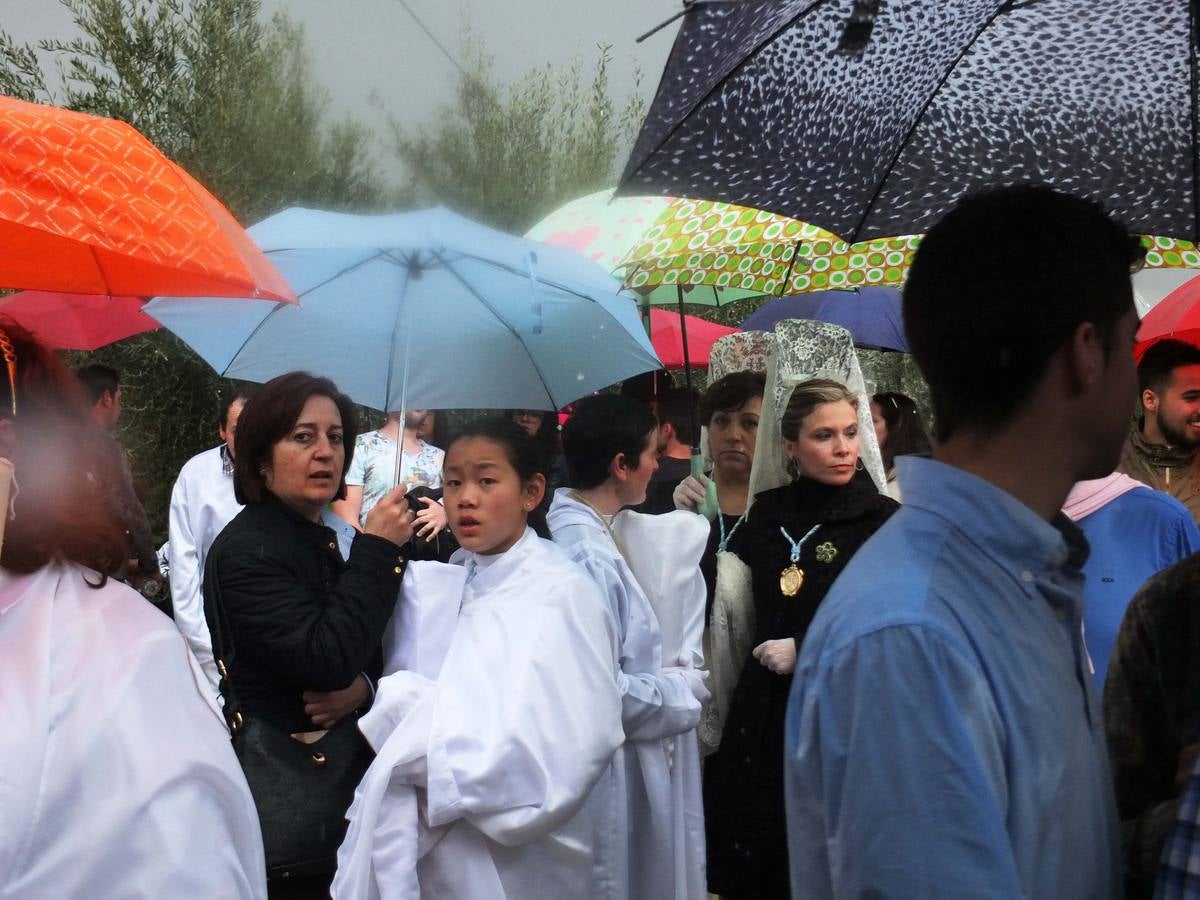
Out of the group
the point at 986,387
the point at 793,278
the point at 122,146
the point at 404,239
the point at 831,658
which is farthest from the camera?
the point at 793,278

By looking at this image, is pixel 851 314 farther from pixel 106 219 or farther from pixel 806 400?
pixel 106 219

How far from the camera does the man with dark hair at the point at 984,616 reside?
1.41 meters

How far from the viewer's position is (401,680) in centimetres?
343

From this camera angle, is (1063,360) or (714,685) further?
(714,685)

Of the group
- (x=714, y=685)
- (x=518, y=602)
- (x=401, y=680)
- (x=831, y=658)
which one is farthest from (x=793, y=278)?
(x=831, y=658)

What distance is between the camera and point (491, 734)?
3.33 metres

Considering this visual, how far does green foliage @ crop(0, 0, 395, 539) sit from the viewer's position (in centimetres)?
654

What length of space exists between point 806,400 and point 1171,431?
1701 millimetres

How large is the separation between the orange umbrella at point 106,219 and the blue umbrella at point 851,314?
452cm

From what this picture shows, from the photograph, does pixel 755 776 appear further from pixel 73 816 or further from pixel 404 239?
pixel 73 816

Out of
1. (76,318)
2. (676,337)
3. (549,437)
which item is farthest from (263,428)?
(676,337)

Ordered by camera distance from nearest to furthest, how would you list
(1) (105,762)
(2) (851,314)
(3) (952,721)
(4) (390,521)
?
(3) (952,721) → (1) (105,762) → (4) (390,521) → (2) (851,314)

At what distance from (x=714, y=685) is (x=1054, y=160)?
2.11 meters

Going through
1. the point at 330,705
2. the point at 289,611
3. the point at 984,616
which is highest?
the point at 984,616
